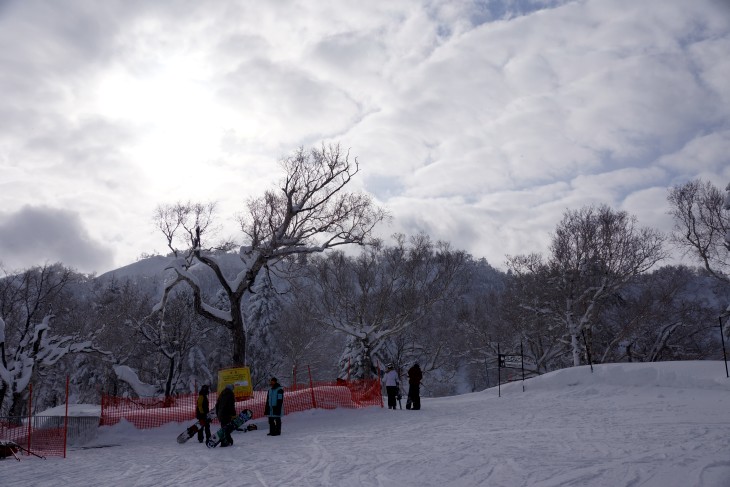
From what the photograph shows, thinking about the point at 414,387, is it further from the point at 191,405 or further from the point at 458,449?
the point at 458,449

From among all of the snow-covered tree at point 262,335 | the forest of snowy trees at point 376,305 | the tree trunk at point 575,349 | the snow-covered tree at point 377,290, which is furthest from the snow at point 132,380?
the tree trunk at point 575,349

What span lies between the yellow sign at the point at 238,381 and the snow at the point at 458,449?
341 centimetres

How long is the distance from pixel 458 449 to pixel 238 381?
12.7m

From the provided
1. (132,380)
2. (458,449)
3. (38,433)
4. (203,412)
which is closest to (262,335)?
(132,380)

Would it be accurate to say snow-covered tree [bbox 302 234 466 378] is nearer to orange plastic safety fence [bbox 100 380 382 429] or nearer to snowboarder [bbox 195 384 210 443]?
orange plastic safety fence [bbox 100 380 382 429]

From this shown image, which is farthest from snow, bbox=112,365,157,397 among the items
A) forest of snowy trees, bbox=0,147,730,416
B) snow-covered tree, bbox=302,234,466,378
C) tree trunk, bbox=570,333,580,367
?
tree trunk, bbox=570,333,580,367

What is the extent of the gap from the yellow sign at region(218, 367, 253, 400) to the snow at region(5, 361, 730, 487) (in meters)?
3.41

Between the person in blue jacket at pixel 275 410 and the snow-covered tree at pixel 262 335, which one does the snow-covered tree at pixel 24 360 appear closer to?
the person in blue jacket at pixel 275 410

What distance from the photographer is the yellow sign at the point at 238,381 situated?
20688 millimetres

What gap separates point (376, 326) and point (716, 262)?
20296 millimetres

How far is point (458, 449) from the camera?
9.97 meters

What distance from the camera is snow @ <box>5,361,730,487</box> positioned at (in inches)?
301

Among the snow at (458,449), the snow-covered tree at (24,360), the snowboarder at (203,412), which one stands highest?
the snow-covered tree at (24,360)

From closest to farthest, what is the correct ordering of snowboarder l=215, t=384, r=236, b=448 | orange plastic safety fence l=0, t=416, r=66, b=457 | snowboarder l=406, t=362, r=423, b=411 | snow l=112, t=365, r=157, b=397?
snowboarder l=215, t=384, r=236, b=448, orange plastic safety fence l=0, t=416, r=66, b=457, snowboarder l=406, t=362, r=423, b=411, snow l=112, t=365, r=157, b=397
